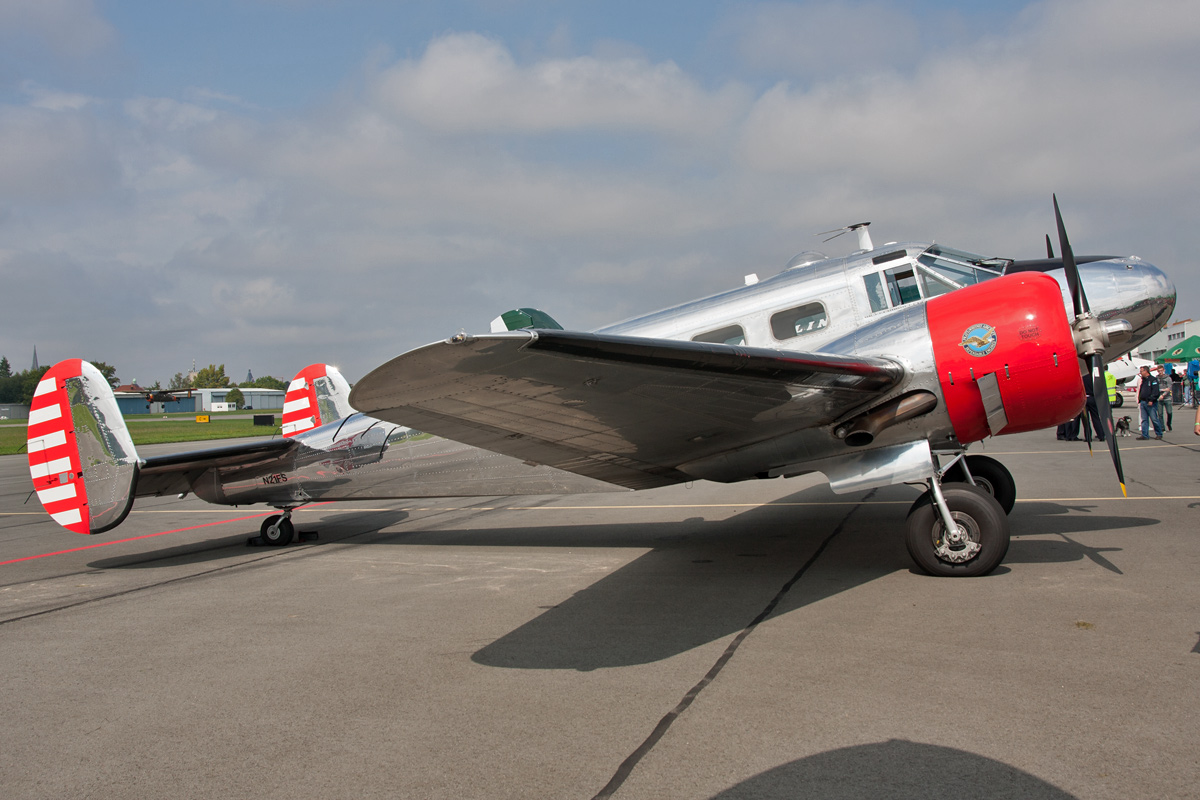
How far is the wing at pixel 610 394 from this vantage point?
378 centimetres

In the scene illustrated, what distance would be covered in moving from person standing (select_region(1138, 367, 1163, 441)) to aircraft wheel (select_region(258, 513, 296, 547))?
1955 centimetres

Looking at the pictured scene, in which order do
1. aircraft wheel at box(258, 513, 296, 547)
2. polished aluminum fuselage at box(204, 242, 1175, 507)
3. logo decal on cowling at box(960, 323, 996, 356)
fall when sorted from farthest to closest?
aircraft wheel at box(258, 513, 296, 547), polished aluminum fuselage at box(204, 242, 1175, 507), logo decal on cowling at box(960, 323, 996, 356)

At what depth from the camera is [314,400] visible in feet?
38.8

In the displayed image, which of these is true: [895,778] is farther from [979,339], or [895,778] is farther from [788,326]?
[788,326]

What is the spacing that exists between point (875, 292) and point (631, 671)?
455cm

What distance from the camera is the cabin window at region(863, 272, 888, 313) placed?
691 centimetres

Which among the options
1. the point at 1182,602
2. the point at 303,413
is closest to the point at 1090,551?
the point at 1182,602

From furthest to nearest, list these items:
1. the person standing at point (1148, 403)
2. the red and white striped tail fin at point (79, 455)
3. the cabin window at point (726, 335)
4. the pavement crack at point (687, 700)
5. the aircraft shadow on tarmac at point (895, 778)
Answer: the person standing at point (1148, 403) → the red and white striped tail fin at point (79, 455) → the cabin window at point (726, 335) → the pavement crack at point (687, 700) → the aircraft shadow on tarmac at point (895, 778)

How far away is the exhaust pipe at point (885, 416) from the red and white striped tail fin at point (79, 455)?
8.32 m

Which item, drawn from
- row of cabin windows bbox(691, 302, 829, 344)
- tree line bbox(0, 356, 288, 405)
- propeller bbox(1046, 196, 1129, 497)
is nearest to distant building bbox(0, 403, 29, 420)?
tree line bbox(0, 356, 288, 405)

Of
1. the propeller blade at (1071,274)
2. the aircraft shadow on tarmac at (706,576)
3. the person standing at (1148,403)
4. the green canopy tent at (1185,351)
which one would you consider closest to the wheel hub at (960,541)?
the aircraft shadow on tarmac at (706,576)

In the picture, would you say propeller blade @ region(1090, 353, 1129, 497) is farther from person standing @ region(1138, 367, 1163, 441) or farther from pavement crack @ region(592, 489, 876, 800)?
person standing @ region(1138, 367, 1163, 441)

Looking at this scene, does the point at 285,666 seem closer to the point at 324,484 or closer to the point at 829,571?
the point at 829,571

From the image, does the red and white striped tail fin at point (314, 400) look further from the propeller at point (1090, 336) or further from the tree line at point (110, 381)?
the tree line at point (110, 381)
